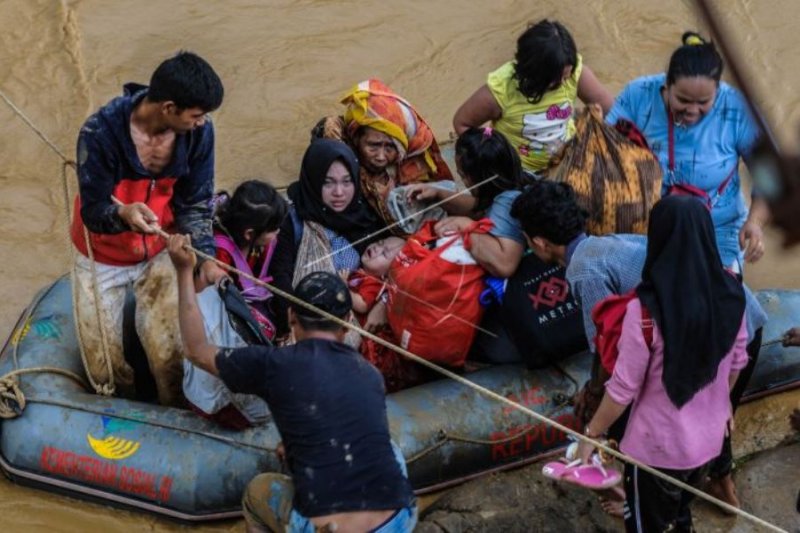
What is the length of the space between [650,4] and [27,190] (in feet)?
16.2

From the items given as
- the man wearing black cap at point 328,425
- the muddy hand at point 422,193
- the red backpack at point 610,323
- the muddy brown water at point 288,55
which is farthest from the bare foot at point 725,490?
the muddy brown water at point 288,55

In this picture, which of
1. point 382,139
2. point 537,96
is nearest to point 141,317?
point 382,139

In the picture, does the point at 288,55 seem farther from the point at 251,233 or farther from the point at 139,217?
the point at 139,217

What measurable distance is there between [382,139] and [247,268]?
100 centimetres

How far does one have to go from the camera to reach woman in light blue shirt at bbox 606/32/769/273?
490cm

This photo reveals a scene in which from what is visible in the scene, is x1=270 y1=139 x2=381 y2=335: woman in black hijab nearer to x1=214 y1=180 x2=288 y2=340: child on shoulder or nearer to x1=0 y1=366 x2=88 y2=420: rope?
x1=214 y1=180 x2=288 y2=340: child on shoulder

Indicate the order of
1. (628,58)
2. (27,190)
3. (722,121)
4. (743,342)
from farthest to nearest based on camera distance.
A: (628,58)
(27,190)
(722,121)
(743,342)

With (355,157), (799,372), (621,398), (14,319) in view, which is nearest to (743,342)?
(621,398)

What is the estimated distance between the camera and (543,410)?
17.1ft

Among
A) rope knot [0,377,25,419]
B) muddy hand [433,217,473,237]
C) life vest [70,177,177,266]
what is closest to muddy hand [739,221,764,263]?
muddy hand [433,217,473,237]

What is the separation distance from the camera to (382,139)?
5.73m

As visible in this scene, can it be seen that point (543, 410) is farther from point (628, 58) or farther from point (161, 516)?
point (628, 58)

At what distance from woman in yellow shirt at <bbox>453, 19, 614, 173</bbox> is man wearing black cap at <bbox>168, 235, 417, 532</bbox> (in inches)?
80.2

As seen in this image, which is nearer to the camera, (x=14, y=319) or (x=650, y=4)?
(x=14, y=319)
